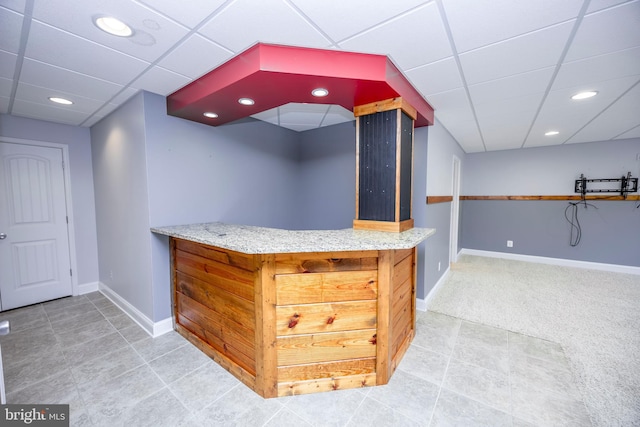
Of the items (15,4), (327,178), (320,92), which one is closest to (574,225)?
(327,178)

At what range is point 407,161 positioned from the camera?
2.36 meters

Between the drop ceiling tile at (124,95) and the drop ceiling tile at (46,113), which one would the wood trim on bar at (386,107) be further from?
the drop ceiling tile at (46,113)

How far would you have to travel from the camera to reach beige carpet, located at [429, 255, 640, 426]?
1767 millimetres

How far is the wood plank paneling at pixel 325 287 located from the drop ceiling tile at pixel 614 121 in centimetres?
301

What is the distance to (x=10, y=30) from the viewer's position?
1503mm

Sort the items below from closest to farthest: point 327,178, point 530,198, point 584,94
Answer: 1. point 584,94
2. point 327,178
3. point 530,198

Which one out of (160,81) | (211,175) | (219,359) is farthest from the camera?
(211,175)

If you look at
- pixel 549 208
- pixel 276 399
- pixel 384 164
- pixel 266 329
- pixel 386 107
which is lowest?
pixel 276 399

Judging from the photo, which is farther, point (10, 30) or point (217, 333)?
point (217, 333)

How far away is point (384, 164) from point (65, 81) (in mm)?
2815

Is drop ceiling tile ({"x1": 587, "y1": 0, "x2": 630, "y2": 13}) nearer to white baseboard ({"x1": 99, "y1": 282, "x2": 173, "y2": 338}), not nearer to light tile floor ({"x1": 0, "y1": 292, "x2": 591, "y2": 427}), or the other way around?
light tile floor ({"x1": 0, "y1": 292, "x2": 591, "y2": 427})

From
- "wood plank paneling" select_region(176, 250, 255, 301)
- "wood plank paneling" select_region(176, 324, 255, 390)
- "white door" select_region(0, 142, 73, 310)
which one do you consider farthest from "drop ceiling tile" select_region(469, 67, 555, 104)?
"white door" select_region(0, 142, 73, 310)

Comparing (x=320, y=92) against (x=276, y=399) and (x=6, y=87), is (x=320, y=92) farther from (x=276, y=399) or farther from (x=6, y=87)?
(x=6, y=87)

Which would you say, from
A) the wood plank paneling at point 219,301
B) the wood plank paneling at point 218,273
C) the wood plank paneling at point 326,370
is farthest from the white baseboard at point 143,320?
the wood plank paneling at point 326,370
